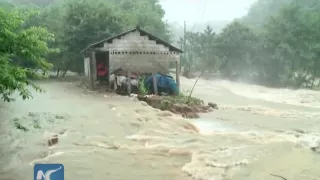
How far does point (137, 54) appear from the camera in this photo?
63.7ft

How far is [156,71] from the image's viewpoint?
63.8ft

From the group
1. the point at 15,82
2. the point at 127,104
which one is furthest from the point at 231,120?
the point at 15,82

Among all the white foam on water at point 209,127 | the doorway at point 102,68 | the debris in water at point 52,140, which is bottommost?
the white foam on water at point 209,127

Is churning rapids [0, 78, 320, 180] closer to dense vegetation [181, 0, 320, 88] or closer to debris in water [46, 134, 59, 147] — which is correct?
debris in water [46, 134, 59, 147]

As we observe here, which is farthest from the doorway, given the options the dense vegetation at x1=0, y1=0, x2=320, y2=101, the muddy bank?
the muddy bank

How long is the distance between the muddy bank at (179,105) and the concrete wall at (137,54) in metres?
3.38

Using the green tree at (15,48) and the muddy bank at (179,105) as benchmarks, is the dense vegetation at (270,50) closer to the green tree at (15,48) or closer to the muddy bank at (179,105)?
the muddy bank at (179,105)

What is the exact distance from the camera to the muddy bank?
14492 mm

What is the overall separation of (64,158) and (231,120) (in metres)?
8.12

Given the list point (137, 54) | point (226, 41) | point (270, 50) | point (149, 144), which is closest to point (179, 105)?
point (137, 54)

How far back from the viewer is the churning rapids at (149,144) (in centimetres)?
692

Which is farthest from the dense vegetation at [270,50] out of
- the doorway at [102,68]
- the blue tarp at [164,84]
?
the blue tarp at [164,84]

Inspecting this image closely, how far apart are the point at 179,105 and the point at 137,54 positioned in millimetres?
5690

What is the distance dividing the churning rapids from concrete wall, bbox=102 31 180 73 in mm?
4600
